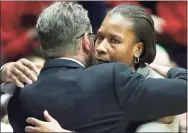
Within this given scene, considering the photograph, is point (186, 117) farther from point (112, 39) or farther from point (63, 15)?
point (63, 15)

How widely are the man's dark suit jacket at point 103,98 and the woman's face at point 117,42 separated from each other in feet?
0.38

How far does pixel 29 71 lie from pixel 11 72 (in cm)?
9

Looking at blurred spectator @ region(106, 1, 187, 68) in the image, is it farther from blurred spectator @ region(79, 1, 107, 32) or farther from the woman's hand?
the woman's hand

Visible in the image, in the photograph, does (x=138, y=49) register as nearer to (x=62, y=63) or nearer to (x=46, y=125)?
(x=62, y=63)

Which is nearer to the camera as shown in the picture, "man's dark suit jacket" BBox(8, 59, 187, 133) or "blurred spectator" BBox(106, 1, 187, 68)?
"man's dark suit jacket" BBox(8, 59, 187, 133)

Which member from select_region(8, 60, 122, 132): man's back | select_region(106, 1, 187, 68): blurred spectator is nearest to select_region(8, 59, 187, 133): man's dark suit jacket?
select_region(8, 60, 122, 132): man's back

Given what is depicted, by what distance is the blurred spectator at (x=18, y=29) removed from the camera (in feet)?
7.14

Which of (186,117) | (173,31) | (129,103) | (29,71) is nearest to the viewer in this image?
(129,103)

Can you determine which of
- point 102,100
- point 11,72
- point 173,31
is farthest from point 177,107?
point 173,31

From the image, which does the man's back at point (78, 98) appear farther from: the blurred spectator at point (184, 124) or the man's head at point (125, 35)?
the blurred spectator at point (184, 124)

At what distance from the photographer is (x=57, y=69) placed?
1.19 m

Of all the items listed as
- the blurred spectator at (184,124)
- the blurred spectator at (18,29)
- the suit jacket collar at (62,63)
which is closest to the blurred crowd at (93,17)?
the blurred spectator at (18,29)

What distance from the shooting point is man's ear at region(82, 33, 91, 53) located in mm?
1226

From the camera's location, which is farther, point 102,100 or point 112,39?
point 112,39
